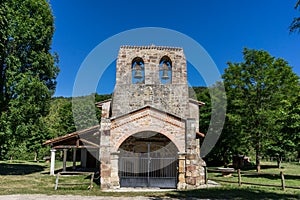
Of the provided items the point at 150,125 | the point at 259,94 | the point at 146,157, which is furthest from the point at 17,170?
the point at 259,94

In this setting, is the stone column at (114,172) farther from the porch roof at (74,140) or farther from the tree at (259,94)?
the tree at (259,94)

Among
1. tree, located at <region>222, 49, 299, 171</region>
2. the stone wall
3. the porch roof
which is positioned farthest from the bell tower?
tree, located at <region>222, 49, 299, 171</region>

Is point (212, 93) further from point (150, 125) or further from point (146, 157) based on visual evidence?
point (150, 125)

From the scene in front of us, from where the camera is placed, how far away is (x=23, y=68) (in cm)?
1616

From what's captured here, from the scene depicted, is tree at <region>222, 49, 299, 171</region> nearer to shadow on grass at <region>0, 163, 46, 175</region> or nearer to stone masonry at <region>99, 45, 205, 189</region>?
stone masonry at <region>99, 45, 205, 189</region>

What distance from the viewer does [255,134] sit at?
2014 cm

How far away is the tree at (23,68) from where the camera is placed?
14.8 meters

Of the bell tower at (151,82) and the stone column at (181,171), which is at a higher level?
the bell tower at (151,82)

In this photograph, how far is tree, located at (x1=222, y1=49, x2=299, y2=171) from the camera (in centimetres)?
1989

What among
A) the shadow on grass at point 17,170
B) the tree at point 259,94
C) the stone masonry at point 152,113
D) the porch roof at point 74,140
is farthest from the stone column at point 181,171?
the shadow on grass at point 17,170

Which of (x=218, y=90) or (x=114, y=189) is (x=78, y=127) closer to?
(x=218, y=90)

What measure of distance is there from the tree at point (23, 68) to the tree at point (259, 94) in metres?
14.7

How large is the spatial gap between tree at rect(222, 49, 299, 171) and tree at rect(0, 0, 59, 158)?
1469 centimetres

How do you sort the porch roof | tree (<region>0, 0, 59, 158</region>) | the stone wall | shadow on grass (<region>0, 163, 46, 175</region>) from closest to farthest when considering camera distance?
the stone wall, tree (<region>0, 0, 59, 158</region>), the porch roof, shadow on grass (<region>0, 163, 46, 175</region>)
